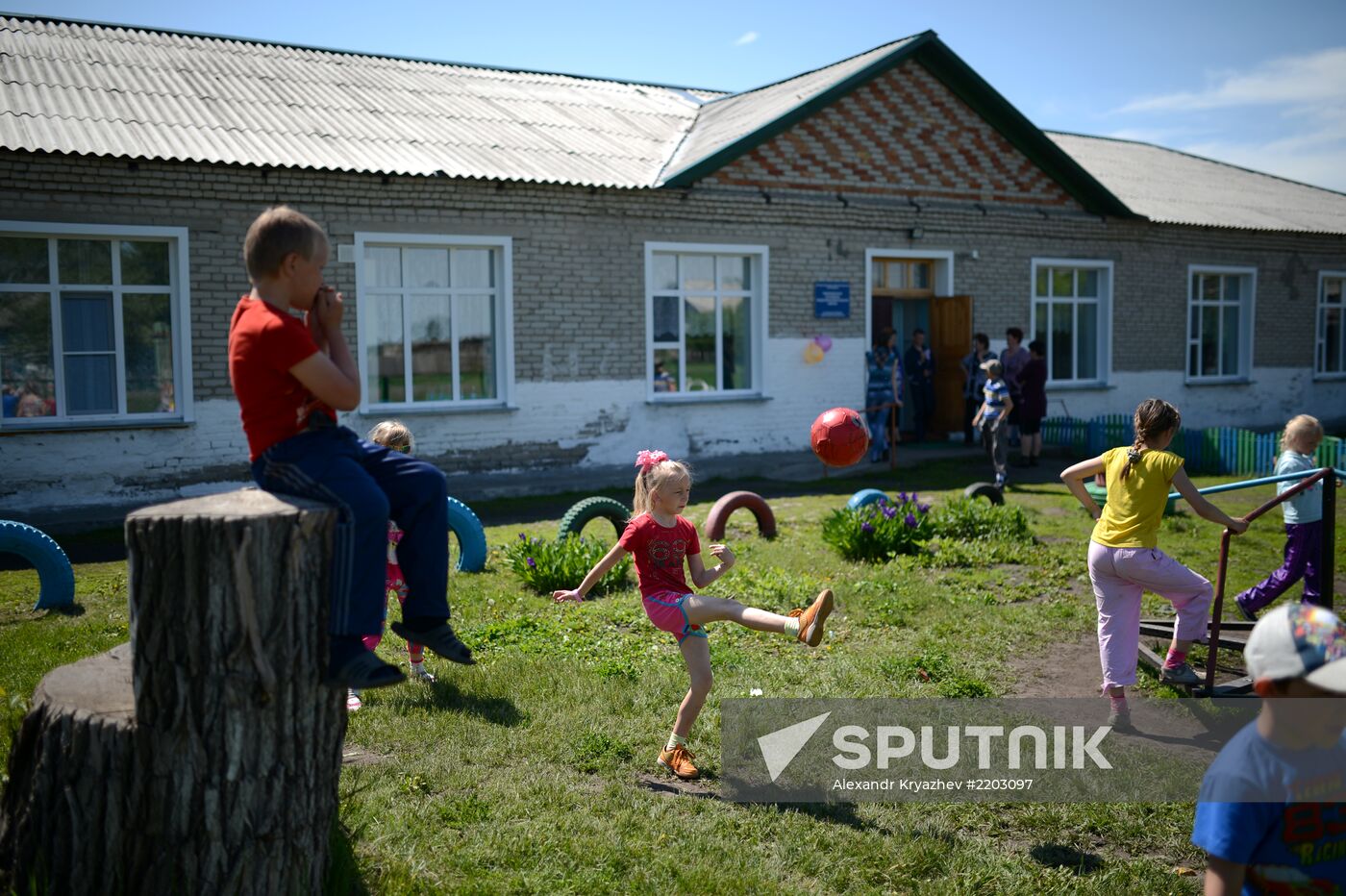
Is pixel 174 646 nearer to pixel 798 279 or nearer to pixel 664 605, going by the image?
pixel 664 605

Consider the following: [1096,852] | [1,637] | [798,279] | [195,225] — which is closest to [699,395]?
[798,279]

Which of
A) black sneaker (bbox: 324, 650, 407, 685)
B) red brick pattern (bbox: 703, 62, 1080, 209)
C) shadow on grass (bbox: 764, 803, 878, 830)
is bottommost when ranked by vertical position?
shadow on grass (bbox: 764, 803, 878, 830)

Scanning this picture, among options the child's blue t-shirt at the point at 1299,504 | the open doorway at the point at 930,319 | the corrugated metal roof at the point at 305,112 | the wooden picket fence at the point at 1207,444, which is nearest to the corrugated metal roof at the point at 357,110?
the corrugated metal roof at the point at 305,112

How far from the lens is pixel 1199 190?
22.3m

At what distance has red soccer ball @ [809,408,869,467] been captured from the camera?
719 cm

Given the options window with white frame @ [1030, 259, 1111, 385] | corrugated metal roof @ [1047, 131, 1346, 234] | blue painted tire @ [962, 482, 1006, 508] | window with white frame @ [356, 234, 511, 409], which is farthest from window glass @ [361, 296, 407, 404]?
corrugated metal roof @ [1047, 131, 1346, 234]

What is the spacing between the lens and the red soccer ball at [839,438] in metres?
7.19

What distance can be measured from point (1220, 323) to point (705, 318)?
11.4 meters

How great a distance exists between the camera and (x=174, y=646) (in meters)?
2.88

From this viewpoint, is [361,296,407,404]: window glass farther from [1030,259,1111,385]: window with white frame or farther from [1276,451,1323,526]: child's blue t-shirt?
[1030,259,1111,385]: window with white frame

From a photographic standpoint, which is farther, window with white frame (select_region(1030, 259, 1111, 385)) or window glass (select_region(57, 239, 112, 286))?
window with white frame (select_region(1030, 259, 1111, 385))

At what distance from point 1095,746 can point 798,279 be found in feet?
37.2

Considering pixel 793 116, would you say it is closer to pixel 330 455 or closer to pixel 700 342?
pixel 700 342

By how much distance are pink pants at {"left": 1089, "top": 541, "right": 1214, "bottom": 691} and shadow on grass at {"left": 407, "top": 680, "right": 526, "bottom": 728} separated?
287 centimetres
